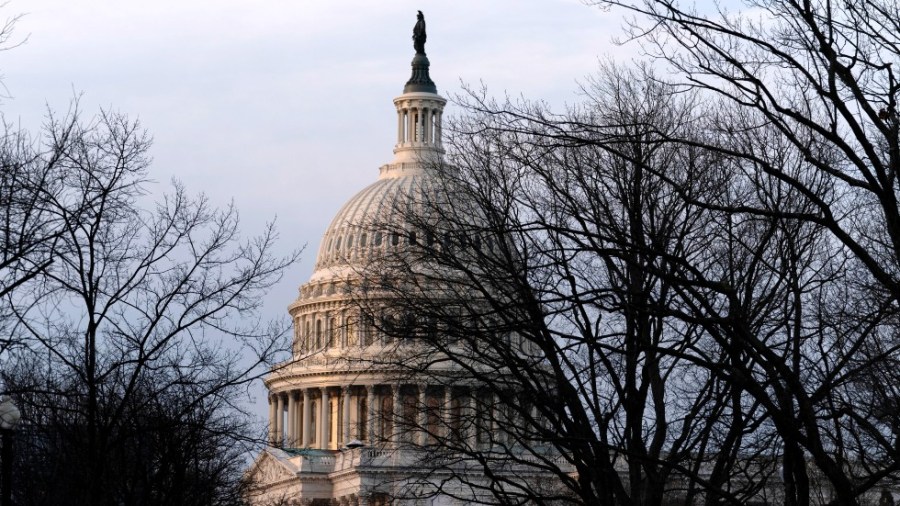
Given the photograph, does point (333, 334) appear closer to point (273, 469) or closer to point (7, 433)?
point (7, 433)

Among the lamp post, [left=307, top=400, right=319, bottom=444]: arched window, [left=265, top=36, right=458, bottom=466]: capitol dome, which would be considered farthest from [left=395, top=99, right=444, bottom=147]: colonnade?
the lamp post

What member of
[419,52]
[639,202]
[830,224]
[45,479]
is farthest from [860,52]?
[419,52]

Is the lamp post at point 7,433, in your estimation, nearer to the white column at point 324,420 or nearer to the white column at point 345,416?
the white column at point 345,416

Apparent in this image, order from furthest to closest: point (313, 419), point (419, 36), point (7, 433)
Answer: point (419, 36), point (313, 419), point (7, 433)

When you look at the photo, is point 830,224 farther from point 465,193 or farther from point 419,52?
point 419,52

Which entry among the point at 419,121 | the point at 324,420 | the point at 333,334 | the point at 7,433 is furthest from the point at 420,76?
the point at 7,433

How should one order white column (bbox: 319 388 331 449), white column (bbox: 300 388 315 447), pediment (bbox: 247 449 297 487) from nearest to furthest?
pediment (bbox: 247 449 297 487) < white column (bbox: 319 388 331 449) < white column (bbox: 300 388 315 447)

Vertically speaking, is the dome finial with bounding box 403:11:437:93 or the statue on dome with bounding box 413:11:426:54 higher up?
the statue on dome with bounding box 413:11:426:54

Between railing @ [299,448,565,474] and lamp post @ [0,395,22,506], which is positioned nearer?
lamp post @ [0,395,22,506]

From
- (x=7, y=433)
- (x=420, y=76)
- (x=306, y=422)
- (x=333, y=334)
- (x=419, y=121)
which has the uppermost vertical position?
(x=420, y=76)

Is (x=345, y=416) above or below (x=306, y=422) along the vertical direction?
below

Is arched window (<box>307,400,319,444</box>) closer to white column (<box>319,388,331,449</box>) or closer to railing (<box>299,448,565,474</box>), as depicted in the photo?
white column (<box>319,388,331,449</box>)

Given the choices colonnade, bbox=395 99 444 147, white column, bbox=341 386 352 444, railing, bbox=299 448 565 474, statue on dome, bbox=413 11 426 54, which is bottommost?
railing, bbox=299 448 565 474

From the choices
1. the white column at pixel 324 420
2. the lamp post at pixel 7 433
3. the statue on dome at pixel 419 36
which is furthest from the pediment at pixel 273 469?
the lamp post at pixel 7 433
